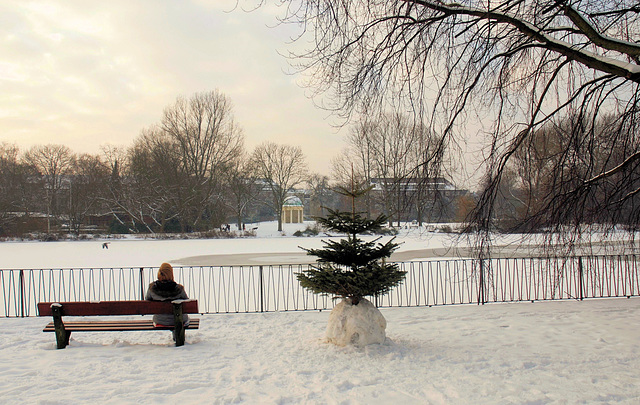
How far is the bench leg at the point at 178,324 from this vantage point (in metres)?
6.66

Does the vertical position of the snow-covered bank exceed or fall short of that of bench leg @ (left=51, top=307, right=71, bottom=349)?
it falls short

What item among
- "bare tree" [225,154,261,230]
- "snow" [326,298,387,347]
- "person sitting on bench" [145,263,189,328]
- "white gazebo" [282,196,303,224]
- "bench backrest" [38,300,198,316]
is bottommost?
"snow" [326,298,387,347]

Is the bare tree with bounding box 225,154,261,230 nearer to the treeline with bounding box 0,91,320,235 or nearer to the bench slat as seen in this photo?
the treeline with bounding box 0,91,320,235

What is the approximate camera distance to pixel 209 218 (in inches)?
1906

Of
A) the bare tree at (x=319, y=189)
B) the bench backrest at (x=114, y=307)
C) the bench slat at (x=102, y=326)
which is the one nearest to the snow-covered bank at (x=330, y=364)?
the bench slat at (x=102, y=326)

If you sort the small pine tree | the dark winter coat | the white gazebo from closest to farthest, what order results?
the small pine tree, the dark winter coat, the white gazebo

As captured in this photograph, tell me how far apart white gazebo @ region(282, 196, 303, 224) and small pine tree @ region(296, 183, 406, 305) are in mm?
57698

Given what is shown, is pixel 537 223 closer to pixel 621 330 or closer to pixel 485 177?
pixel 485 177

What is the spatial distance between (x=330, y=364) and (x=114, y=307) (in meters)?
3.28

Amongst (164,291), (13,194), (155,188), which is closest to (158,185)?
(155,188)

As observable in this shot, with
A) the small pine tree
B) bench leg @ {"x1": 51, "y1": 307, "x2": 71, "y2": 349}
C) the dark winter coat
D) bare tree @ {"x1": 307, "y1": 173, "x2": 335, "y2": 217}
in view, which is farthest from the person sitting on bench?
bare tree @ {"x1": 307, "y1": 173, "x2": 335, "y2": 217}

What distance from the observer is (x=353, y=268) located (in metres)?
6.82

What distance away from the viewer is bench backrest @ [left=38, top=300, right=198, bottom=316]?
21.7 feet

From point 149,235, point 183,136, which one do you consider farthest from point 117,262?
point 183,136
